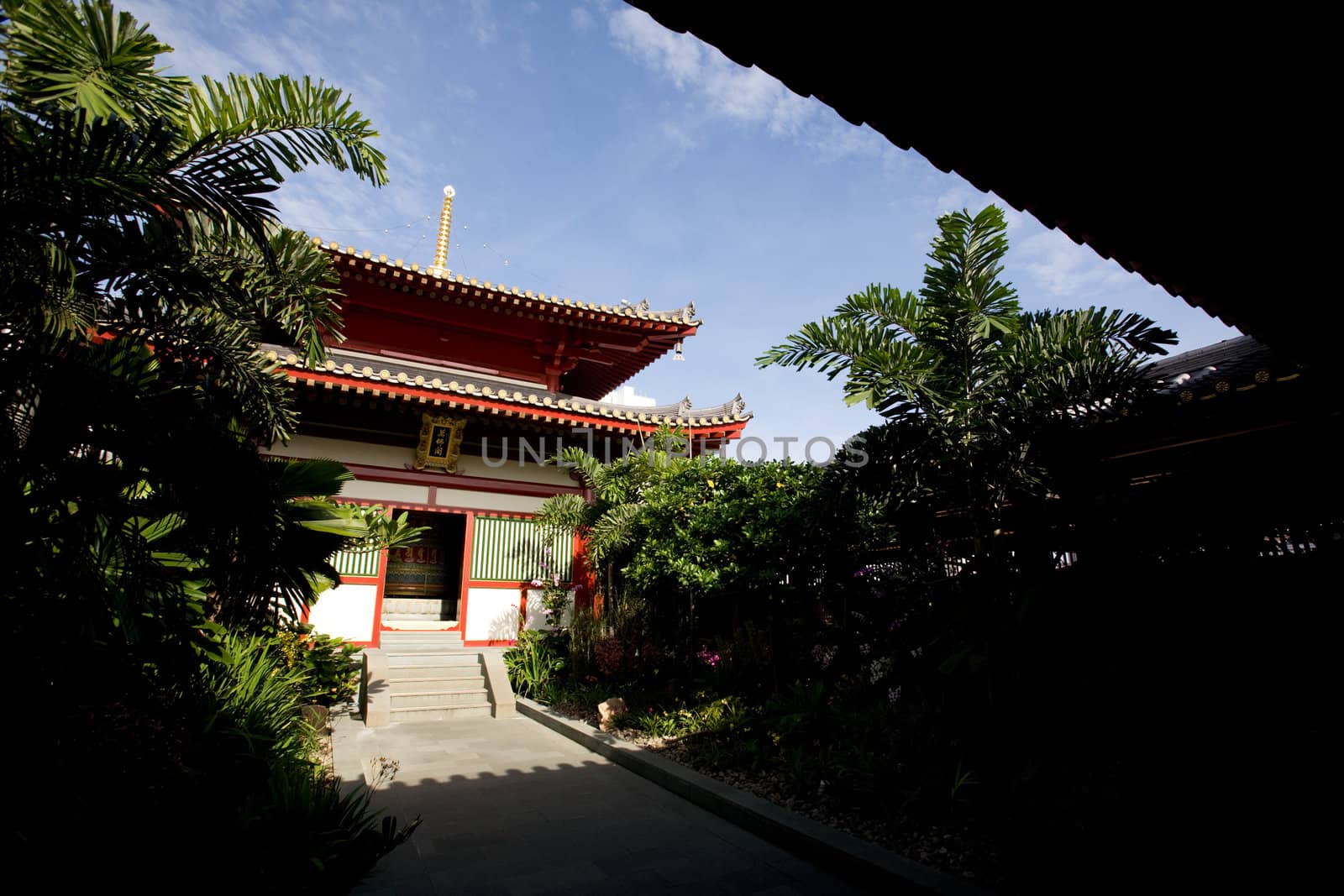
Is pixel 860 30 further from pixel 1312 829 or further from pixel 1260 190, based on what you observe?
pixel 1312 829

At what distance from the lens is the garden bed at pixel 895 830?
341cm

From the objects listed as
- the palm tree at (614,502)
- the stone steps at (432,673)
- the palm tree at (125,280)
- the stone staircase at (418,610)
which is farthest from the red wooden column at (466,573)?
the palm tree at (125,280)

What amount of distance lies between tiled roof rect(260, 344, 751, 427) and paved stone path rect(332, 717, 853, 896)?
4.13 metres

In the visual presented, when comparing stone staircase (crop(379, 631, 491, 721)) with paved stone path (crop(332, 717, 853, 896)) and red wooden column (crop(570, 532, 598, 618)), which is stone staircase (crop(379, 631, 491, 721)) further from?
red wooden column (crop(570, 532, 598, 618))

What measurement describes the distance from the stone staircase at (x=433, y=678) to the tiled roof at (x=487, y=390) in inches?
139

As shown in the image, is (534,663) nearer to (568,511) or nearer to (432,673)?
(432,673)

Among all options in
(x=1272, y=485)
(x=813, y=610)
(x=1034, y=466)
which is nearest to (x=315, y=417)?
(x=813, y=610)

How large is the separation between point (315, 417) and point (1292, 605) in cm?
987

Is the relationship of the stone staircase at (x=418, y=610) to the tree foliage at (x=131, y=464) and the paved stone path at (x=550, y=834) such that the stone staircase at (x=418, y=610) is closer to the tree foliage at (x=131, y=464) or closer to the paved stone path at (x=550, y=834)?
the paved stone path at (x=550, y=834)

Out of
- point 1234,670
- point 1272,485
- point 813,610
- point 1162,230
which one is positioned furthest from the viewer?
point 813,610

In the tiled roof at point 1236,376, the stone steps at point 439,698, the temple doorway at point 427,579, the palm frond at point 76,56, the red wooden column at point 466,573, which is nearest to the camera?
the palm frond at point 76,56

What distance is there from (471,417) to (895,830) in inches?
289

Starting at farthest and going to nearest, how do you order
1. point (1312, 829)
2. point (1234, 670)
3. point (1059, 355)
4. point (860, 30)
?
point (1059, 355), point (1234, 670), point (1312, 829), point (860, 30)

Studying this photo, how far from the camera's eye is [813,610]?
253 inches
